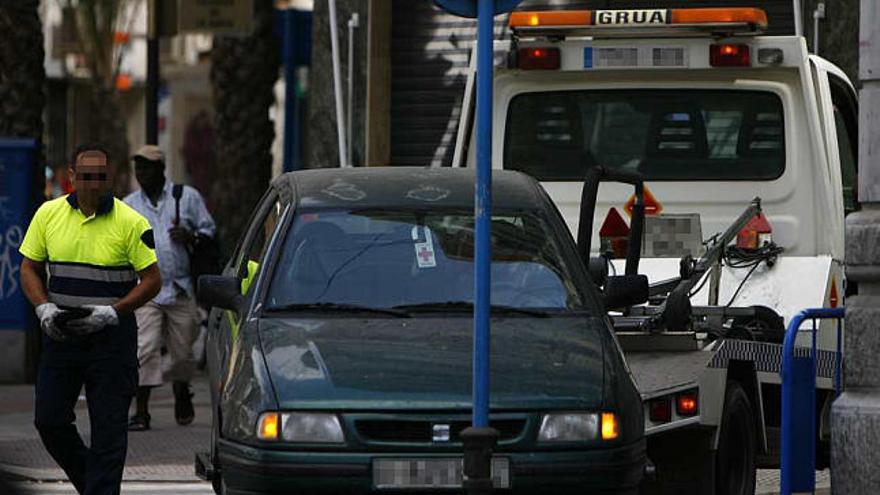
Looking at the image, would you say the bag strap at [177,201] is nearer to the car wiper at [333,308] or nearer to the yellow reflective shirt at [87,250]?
the yellow reflective shirt at [87,250]

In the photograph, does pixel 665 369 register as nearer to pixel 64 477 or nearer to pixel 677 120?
pixel 677 120

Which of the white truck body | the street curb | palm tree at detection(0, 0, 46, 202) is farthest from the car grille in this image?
palm tree at detection(0, 0, 46, 202)

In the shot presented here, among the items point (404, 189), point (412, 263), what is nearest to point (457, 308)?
point (412, 263)

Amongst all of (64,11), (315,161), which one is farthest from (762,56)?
(64,11)

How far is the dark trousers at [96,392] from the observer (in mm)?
9883

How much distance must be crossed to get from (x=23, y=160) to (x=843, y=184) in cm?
723

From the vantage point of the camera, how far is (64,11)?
44.8 metres

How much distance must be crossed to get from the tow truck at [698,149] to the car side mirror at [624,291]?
95cm

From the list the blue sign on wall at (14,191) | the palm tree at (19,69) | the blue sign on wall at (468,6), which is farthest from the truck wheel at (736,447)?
the palm tree at (19,69)

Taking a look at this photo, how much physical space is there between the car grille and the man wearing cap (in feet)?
20.3

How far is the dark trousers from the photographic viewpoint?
389 inches

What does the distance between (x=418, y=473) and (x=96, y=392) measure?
2225 millimetres

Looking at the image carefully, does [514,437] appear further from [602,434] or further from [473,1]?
[473,1]

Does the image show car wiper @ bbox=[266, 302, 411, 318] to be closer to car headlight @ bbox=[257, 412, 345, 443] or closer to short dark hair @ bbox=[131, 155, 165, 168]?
car headlight @ bbox=[257, 412, 345, 443]
